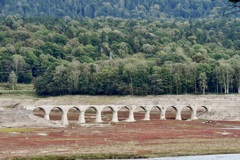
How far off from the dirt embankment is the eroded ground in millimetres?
7336

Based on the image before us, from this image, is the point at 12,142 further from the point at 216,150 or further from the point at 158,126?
the point at 158,126

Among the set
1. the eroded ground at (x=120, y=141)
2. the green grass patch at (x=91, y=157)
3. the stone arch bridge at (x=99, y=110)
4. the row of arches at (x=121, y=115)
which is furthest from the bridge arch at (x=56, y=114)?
the green grass patch at (x=91, y=157)

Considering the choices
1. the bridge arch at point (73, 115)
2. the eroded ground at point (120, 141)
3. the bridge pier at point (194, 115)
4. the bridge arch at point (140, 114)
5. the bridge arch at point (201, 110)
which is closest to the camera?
the eroded ground at point (120, 141)

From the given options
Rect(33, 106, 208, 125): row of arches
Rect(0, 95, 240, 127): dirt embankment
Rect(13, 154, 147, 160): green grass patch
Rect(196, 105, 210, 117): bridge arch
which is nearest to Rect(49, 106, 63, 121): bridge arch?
Rect(33, 106, 208, 125): row of arches

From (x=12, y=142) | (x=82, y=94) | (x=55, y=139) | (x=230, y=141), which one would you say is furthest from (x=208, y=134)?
(x=82, y=94)

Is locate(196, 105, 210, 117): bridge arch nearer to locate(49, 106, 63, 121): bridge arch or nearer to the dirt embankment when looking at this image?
the dirt embankment

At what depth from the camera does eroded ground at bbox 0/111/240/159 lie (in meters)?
68.0

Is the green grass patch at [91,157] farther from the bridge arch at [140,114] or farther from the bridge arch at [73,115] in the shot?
the bridge arch at [140,114]

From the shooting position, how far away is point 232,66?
18412cm

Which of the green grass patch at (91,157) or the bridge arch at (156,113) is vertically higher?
the bridge arch at (156,113)

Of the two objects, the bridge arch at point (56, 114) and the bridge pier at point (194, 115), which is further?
the bridge pier at point (194, 115)

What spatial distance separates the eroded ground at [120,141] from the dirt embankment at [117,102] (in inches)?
289

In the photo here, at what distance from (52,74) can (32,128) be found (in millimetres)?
90291

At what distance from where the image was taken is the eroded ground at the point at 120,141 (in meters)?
68.0
